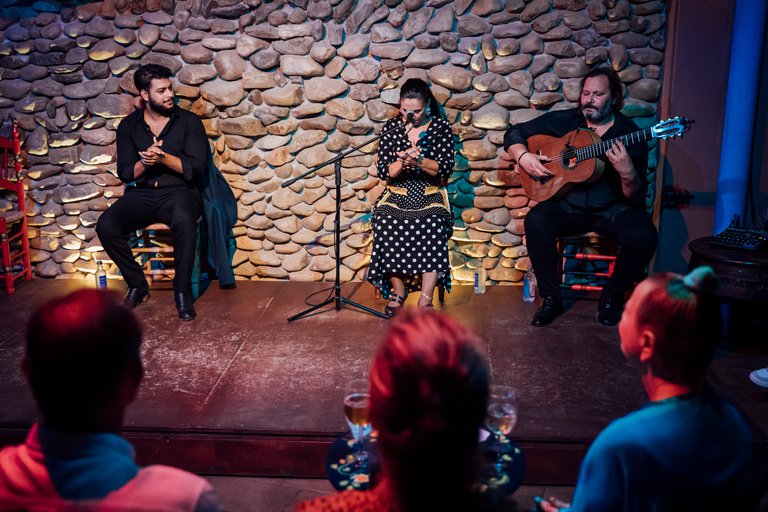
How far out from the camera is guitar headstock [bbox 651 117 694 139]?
9.95 feet

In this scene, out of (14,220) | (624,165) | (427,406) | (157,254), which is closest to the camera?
(427,406)

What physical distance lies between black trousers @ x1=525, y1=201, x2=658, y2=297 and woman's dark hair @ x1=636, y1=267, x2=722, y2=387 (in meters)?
2.27

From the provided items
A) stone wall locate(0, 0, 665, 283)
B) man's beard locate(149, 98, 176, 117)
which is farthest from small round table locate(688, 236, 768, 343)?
man's beard locate(149, 98, 176, 117)

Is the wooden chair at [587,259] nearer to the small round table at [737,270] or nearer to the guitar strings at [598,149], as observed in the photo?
the guitar strings at [598,149]

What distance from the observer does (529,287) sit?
12.3 ft

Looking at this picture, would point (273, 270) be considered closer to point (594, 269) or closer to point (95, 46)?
point (95, 46)

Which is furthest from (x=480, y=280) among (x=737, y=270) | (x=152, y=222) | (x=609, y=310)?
(x=152, y=222)

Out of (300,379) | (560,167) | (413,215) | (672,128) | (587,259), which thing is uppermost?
(672,128)

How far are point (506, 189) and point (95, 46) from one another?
3.04m

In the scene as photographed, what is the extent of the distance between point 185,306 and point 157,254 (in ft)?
3.05

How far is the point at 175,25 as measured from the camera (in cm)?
399

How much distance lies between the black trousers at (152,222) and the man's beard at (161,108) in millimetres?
503

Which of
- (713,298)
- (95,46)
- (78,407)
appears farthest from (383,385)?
(95,46)

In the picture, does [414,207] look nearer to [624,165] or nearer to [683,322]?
[624,165]
